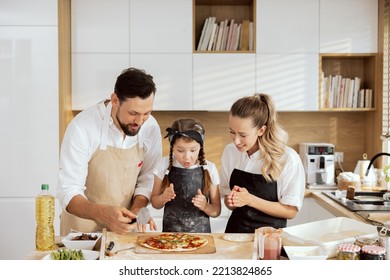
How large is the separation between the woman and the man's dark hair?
0.71 feet

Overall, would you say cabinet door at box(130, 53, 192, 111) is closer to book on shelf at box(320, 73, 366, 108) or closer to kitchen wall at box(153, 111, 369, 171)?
kitchen wall at box(153, 111, 369, 171)

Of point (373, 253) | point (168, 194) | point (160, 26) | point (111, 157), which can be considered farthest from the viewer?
point (160, 26)

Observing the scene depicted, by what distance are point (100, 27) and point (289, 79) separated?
33.8 inches

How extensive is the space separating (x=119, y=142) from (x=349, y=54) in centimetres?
142

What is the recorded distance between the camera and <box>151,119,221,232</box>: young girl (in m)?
1.49

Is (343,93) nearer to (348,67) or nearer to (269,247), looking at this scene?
(348,67)

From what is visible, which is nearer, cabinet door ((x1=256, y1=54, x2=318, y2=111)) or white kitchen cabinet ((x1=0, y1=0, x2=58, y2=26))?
white kitchen cabinet ((x1=0, y1=0, x2=58, y2=26))

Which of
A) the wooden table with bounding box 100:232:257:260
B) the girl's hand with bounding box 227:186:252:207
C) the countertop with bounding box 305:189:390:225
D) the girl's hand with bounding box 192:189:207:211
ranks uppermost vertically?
the girl's hand with bounding box 227:186:252:207

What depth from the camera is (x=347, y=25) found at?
2598 mm

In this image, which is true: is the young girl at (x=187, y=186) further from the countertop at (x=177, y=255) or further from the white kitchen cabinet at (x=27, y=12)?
the white kitchen cabinet at (x=27, y=12)

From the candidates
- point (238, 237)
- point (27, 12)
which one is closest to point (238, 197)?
point (238, 237)

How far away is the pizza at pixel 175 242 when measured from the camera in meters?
1.23

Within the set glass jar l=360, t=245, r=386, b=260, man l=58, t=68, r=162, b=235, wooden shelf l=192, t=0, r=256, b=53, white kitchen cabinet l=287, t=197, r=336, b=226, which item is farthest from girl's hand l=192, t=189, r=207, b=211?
wooden shelf l=192, t=0, r=256, b=53
